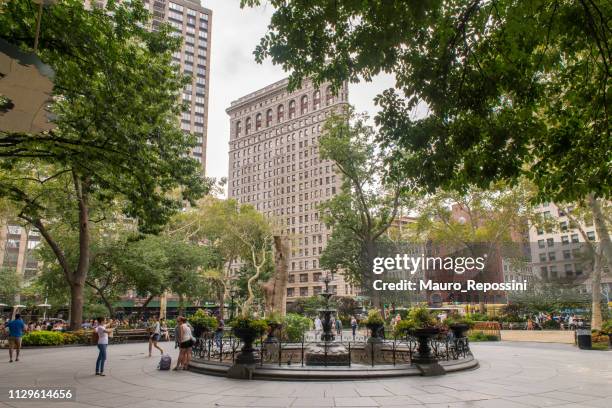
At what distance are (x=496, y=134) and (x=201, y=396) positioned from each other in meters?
8.81

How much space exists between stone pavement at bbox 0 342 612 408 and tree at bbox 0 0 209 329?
6307 millimetres

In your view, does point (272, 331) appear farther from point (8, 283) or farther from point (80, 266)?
point (8, 283)

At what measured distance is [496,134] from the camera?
8.54 meters

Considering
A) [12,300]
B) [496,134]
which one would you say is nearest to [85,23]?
[496,134]

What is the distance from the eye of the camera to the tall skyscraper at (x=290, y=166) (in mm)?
92812

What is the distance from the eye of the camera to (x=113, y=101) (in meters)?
12.5

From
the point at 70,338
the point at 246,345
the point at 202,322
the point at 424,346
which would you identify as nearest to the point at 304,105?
the point at 70,338

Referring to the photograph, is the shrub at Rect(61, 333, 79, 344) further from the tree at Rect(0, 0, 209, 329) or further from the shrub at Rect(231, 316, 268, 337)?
the shrub at Rect(231, 316, 268, 337)

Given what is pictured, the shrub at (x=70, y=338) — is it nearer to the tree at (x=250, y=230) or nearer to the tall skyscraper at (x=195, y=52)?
the tree at (x=250, y=230)

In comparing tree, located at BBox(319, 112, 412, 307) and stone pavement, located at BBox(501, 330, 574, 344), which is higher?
tree, located at BBox(319, 112, 412, 307)

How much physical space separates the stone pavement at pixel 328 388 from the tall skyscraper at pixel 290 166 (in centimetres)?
7079

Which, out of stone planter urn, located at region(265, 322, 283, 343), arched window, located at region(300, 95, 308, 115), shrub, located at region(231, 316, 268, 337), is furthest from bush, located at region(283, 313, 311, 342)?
arched window, located at region(300, 95, 308, 115)

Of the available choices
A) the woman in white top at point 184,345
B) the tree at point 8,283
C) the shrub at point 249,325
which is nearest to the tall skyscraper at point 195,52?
the tree at point 8,283

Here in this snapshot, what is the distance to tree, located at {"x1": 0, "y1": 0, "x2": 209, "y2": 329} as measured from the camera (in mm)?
10945
